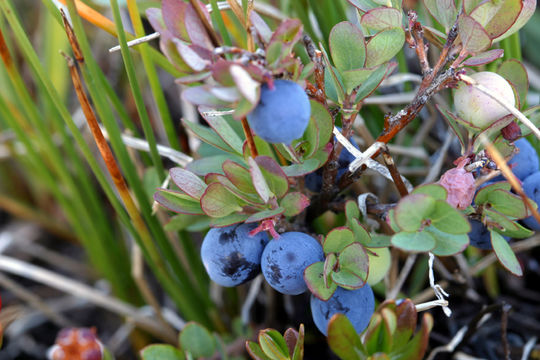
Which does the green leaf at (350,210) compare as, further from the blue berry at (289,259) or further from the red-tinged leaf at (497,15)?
the red-tinged leaf at (497,15)

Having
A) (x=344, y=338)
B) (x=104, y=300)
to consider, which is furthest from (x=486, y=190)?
(x=104, y=300)

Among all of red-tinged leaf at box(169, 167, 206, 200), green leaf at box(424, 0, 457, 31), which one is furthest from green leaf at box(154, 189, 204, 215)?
green leaf at box(424, 0, 457, 31)

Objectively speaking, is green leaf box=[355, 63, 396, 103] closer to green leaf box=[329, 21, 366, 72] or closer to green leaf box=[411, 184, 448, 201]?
green leaf box=[329, 21, 366, 72]

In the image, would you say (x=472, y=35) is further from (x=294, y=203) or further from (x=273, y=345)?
(x=273, y=345)

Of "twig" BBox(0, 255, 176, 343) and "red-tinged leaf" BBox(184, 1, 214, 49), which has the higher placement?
"red-tinged leaf" BBox(184, 1, 214, 49)

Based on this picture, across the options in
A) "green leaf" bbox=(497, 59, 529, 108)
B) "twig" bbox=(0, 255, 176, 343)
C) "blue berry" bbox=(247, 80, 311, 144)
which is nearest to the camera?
"blue berry" bbox=(247, 80, 311, 144)

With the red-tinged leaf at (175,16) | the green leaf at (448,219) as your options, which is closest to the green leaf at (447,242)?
the green leaf at (448,219)

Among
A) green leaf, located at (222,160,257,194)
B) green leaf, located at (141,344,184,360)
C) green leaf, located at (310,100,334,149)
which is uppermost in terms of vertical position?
green leaf, located at (310,100,334,149)
